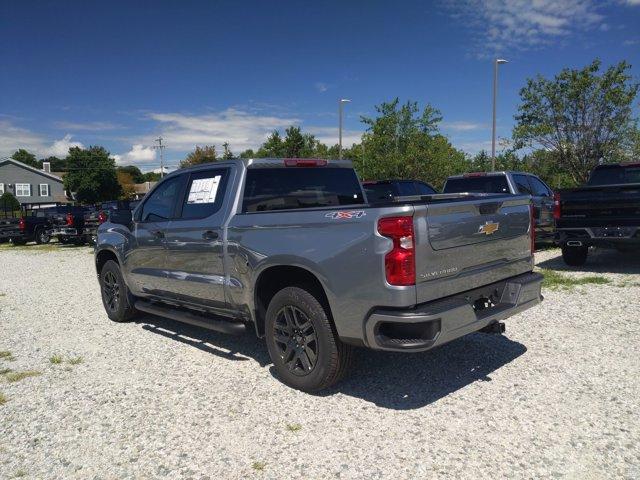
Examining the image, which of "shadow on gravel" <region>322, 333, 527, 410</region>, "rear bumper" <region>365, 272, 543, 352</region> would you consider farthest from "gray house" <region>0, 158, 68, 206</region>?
"rear bumper" <region>365, 272, 543, 352</region>

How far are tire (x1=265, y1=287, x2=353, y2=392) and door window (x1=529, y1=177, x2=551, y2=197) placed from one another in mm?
8859

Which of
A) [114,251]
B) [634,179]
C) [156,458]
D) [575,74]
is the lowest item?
[156,458]

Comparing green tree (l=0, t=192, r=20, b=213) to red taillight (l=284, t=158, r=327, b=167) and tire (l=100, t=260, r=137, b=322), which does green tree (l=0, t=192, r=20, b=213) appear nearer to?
tire (l=100, t=260, r=137, b=322)

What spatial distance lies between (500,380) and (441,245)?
1480mm

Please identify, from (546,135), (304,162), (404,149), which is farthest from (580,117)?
(304,162)

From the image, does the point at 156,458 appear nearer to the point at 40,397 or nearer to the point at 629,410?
the point at 40,397

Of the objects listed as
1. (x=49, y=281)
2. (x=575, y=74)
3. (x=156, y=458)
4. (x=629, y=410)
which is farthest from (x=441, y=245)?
(x=575, y=74)

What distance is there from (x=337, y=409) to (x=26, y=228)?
21783mm

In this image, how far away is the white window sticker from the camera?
4949 mm

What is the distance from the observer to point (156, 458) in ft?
10.7

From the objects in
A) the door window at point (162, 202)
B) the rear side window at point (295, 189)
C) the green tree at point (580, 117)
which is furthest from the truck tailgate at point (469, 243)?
the green tree at point (580, 117)

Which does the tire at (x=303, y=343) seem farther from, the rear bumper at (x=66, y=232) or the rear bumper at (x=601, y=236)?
the rear bumper at (x=66, y=232)

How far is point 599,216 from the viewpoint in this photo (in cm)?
845

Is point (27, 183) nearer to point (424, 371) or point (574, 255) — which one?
point (574, 255)
